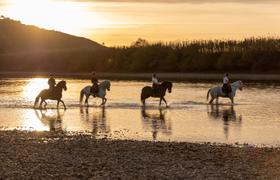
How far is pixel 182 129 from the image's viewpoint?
2278cm

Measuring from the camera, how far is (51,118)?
27156mm

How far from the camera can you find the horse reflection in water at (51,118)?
923 inches

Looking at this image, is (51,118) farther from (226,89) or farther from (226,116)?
(226,89)

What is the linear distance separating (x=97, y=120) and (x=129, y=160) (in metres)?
11.0

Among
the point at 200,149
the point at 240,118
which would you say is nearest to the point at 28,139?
the point at 200,149

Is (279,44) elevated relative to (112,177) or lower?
elevated

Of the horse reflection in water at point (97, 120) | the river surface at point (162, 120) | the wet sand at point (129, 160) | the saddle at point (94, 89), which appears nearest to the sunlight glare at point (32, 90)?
the river surface at point (162, 120)

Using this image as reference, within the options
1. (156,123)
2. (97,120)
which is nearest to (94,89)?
(97,120)

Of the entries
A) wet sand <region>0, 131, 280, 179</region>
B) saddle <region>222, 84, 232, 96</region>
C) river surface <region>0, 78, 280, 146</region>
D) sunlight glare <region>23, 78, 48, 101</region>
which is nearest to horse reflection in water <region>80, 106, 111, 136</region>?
river surface <region>0, 78, 280, 146</region>

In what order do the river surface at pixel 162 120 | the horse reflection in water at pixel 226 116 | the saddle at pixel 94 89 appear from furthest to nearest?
the saddle at pixel 94 89
the horse reflection in water at pixel 226 116
the river surface at pixel 162 120

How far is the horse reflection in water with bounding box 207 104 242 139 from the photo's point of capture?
24.3 m

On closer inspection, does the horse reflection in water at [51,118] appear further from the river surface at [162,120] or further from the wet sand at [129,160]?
the wet sand at [129,160]

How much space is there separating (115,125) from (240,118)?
5738mm

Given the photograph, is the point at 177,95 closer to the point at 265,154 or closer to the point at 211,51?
the point at 265,154
